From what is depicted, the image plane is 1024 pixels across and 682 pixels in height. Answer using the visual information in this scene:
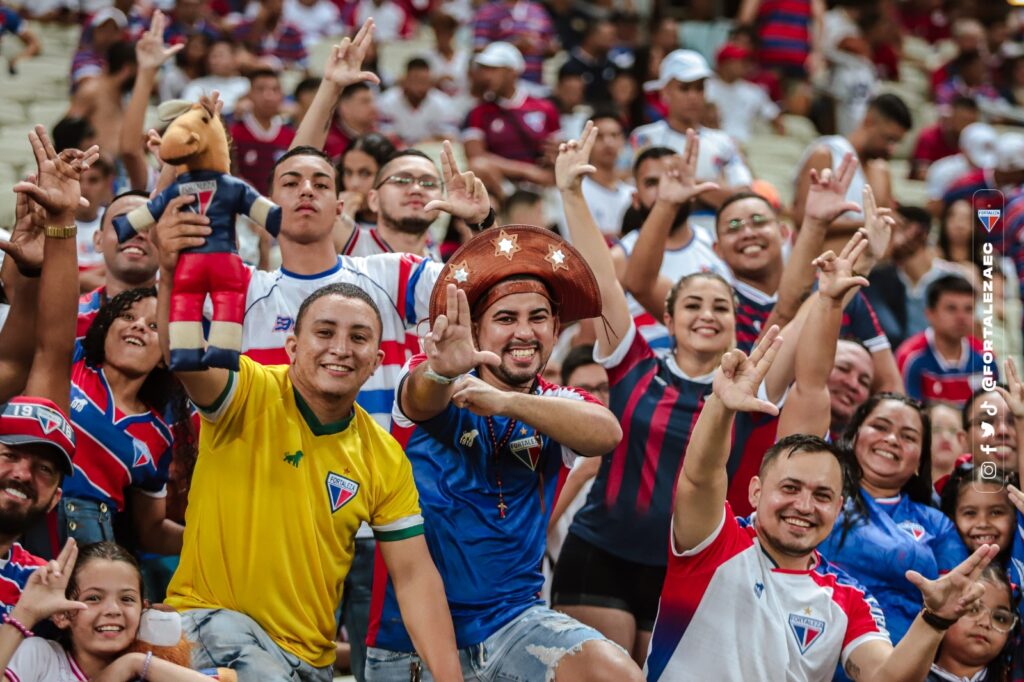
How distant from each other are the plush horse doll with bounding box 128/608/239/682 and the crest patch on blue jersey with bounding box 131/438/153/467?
1.00 metres

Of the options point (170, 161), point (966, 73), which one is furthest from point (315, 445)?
point (966, 73)

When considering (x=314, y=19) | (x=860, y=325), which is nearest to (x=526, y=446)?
(x=860, y=325)

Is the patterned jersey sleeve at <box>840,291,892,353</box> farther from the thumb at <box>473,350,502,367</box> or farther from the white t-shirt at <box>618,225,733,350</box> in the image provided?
the thumb at <box>473,350,502,367</box>

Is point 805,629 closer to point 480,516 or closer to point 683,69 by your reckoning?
point 480,516

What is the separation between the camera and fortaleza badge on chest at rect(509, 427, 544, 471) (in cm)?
462

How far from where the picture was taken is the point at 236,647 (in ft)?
13.7

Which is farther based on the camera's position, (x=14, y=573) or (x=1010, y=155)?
(x=1010, y=155)

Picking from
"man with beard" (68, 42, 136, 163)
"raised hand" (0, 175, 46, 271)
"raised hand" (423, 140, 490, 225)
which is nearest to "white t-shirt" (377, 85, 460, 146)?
"man with beard" (68, 42, 136, 163)

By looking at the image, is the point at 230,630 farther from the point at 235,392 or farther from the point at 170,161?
the point at 170,161

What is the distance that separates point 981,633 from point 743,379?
5.37ft

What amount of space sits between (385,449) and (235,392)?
0.52 meters

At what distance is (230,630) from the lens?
4.20 meters

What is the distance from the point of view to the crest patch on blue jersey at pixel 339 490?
4.39 m
